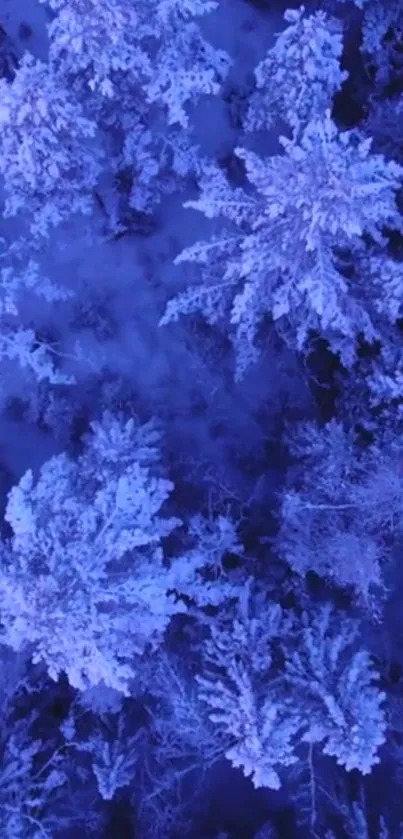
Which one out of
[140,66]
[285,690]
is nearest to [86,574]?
[285,690]

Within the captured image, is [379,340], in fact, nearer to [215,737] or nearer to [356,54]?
[356,54]

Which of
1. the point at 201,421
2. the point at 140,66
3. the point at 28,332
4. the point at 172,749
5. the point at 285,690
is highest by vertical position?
the point at 140,66

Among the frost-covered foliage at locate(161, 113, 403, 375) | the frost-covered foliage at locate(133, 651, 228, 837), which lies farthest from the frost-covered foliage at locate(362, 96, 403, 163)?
the frost-covered foliage at locate(133, 651, 228, 837)

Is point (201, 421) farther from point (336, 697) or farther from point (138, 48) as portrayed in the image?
point (138, 48)

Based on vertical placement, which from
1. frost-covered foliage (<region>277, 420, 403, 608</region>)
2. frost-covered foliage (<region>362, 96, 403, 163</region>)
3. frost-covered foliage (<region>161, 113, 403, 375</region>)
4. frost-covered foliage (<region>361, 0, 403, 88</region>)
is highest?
frost-covered foliage (<region>361, 0, 403, 88</region>)

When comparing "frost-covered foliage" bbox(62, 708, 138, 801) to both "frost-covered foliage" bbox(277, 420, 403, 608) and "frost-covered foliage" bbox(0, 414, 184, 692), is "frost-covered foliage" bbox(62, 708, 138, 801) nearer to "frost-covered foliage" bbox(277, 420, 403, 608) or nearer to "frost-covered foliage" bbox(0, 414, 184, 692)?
"frost-covered foliage" bbox(0, 414, 184, 692)

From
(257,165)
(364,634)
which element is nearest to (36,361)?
(257,165)
